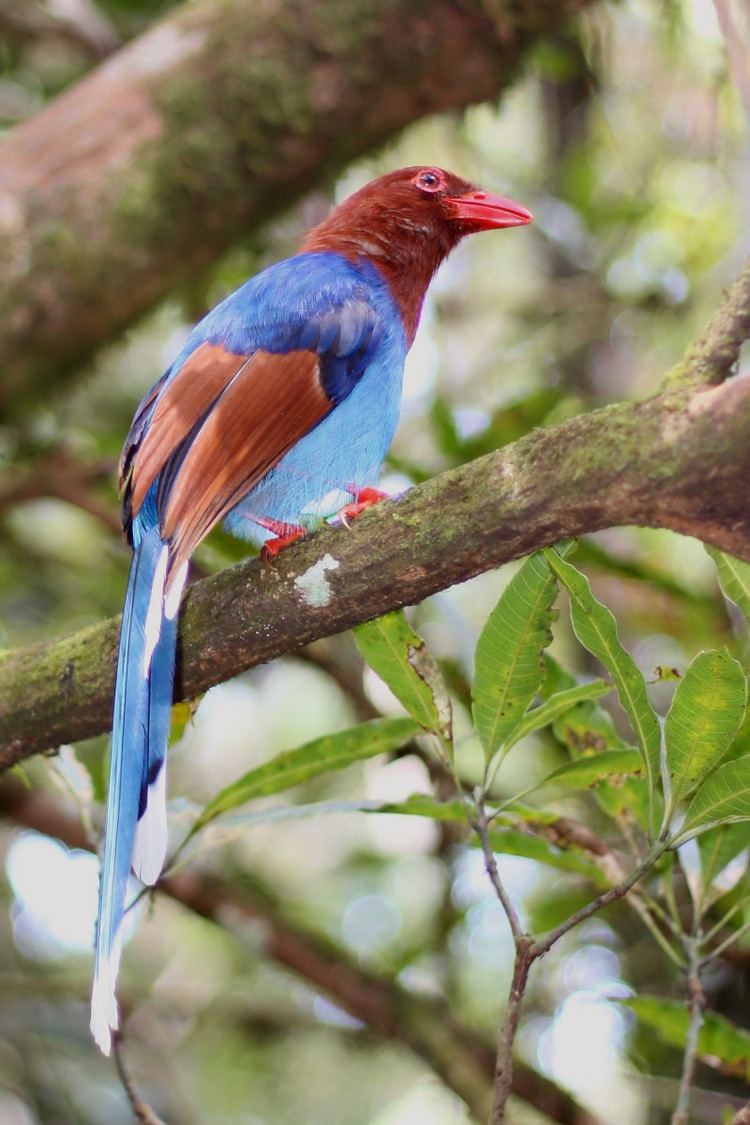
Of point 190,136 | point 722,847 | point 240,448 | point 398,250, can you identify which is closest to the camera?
point 722,847

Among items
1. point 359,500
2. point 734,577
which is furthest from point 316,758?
point 734,577

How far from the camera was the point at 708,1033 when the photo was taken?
8.92 feet

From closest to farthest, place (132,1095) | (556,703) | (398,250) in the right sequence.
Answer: (556,703)
(132,1095)
(398,250)

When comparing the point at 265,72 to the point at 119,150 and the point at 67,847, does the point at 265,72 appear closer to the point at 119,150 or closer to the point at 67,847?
the point at 119,150

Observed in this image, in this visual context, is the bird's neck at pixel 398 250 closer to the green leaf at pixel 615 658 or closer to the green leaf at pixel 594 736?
the green leaf at pixel 594 736

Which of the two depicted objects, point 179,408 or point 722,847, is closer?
point 722,847

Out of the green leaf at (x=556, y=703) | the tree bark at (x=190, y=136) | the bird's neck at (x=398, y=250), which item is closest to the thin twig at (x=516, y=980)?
the green leaf at (x=556, y=703)

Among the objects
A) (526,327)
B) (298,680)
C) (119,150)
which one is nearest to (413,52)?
(119,150)

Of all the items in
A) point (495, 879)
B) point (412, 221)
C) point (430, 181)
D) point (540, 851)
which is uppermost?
point (430, 181)

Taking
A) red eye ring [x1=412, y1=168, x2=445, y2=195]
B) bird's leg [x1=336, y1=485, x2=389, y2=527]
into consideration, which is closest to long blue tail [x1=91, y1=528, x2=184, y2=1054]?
bird's leg [x1=336, y1=485, x2=389, y2=527]

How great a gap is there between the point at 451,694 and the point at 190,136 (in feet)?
7.14

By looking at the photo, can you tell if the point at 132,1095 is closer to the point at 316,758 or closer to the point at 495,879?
the point at 316,758

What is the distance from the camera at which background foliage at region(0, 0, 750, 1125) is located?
4004 mm

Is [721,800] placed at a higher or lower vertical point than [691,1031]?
higher
